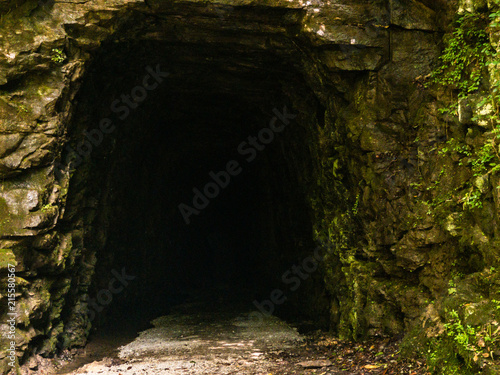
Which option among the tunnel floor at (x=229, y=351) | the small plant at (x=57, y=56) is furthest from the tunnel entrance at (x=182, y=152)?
the tunnel floor at (x=229, y=351)

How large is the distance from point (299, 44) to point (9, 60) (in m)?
4.74

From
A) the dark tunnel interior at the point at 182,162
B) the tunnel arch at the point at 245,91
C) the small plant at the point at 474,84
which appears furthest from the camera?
the dark tunnel interior at the point at 182,162

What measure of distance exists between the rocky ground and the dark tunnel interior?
122cm

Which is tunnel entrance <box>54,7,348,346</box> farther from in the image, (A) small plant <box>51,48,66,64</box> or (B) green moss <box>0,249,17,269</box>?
(B) green moss <box>0,249,17,269</box>

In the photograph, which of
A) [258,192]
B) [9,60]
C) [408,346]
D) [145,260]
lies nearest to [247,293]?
[258,192]

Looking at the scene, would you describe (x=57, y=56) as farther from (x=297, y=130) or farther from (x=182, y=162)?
(x=182, y=162)

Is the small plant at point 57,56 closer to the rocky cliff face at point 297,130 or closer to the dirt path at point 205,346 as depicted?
the rocky cliff face at point 297,130

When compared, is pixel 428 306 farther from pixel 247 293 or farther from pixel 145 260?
pixel 247 293

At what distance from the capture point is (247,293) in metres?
17.2

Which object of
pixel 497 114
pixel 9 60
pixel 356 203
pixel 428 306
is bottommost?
pixel 428 306

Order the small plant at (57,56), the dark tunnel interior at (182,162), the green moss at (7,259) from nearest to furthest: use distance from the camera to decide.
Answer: the green moss at (7,259), the small plant at (57,56), the dark tunnel interior at (182,162)

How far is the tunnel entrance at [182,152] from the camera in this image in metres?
7.96

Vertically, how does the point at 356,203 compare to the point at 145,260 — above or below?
above

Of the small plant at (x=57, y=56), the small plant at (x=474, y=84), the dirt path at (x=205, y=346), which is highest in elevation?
the small plant at (x=57, y=56)
